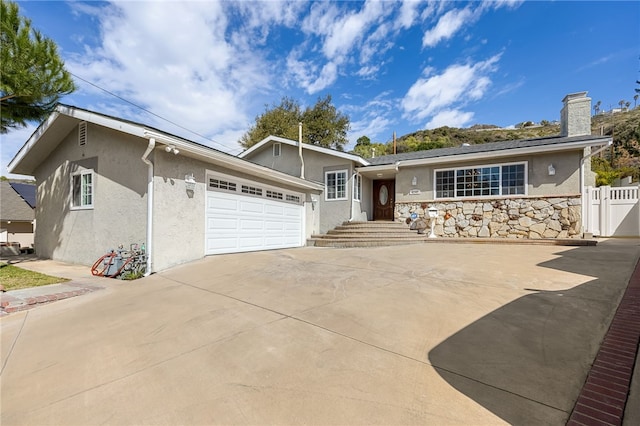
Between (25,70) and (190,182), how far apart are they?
4340 millimetres

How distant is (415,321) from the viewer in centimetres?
334

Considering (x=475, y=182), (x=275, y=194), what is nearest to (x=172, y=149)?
(x=275, y=194)

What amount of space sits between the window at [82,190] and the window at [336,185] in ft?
29.0

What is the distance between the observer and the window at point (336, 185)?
1310 cm

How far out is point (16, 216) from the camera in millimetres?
15586

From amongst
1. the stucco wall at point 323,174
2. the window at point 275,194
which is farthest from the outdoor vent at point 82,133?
the stucco wall at point 323,174

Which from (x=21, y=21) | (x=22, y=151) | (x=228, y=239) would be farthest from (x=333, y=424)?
(x=22, y=151)

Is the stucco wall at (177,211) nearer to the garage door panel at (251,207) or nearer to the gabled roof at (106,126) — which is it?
the gabled roof at (106,126)

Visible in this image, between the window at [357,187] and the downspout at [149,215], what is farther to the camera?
the window at [357,187]

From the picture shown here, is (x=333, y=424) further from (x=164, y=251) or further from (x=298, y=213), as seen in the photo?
(x=298, y=213)

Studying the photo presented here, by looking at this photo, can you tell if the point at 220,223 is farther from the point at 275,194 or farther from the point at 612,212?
the point at 612,212

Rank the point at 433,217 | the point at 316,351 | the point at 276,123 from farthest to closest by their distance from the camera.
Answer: the point at 276,123 → the point at 433,217 → the point at 316,351

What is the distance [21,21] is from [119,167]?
365cm

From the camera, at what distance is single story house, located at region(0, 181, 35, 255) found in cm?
1541
